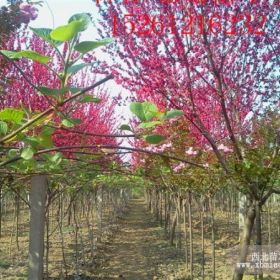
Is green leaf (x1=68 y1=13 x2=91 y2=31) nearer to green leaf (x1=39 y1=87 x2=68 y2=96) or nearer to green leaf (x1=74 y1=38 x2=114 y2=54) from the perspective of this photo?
green leaf (x1=74 y1=38 x2=114 y2=54)

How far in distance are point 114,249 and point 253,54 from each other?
345 inches

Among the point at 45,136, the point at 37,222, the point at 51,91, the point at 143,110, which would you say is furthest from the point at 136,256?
the point at 51,91

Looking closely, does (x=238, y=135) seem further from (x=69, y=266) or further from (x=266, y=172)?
(x=69, y=266)

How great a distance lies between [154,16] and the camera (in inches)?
122

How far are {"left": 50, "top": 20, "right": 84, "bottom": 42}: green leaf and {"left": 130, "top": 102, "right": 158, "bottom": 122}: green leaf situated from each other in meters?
0.25

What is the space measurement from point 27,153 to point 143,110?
0.35m

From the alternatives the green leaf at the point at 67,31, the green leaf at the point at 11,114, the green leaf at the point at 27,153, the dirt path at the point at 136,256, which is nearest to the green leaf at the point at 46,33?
the green leaf at the point at 67,31

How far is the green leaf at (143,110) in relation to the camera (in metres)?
0.94

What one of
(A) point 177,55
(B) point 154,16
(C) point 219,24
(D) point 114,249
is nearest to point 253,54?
(C) point 219,24

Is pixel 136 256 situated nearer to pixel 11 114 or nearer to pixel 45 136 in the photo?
pixel 45 136

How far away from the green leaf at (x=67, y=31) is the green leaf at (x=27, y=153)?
390 millimetres

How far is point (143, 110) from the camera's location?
3.18ft

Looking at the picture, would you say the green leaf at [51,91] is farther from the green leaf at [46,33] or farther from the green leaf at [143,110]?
the green leaf at [143,110]

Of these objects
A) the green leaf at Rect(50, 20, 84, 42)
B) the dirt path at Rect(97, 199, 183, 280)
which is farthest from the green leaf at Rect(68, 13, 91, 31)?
the dirt path at Rect(97, 199, 183, 280)
